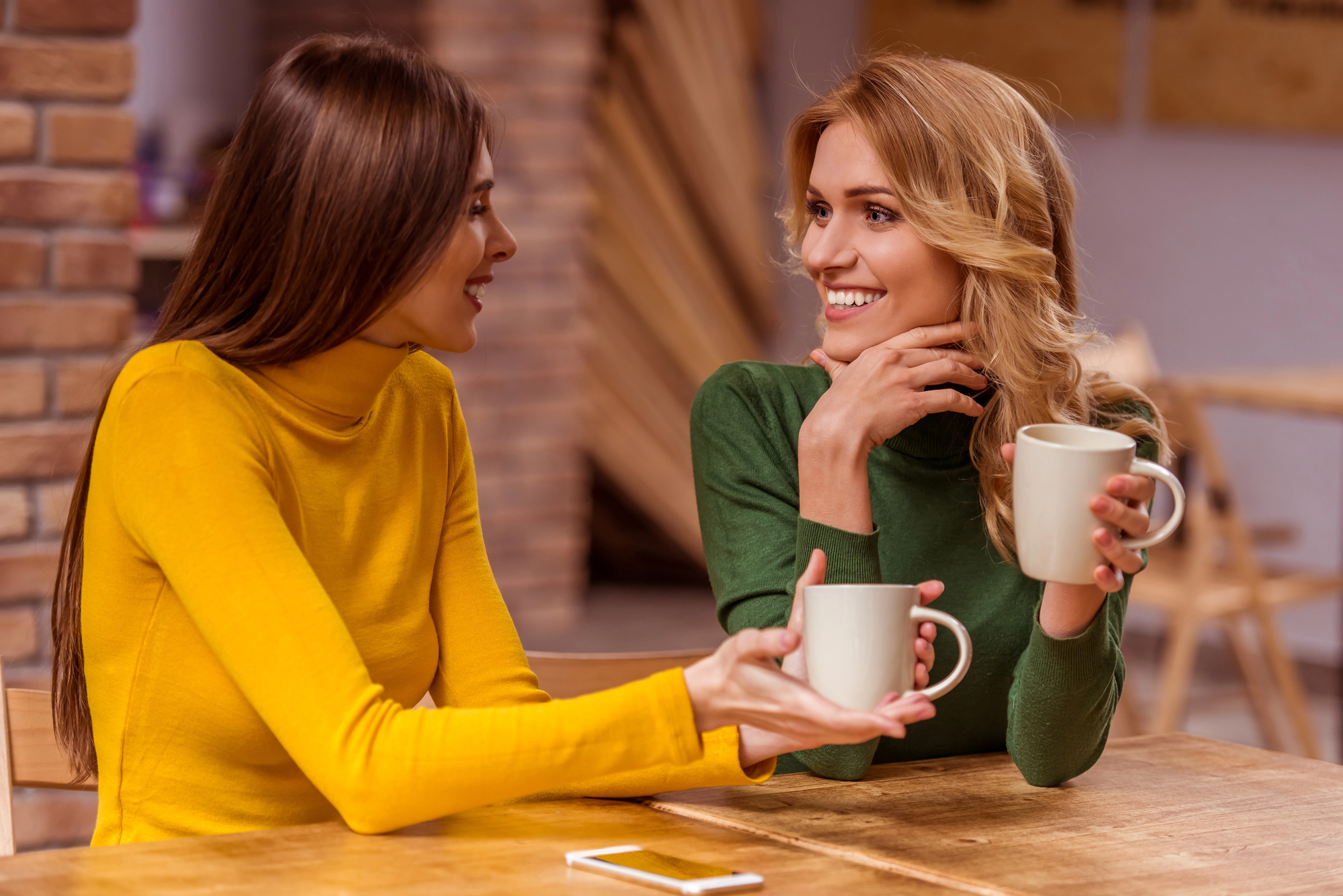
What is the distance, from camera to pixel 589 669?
1.57 metres

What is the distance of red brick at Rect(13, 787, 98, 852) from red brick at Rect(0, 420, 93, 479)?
439mm

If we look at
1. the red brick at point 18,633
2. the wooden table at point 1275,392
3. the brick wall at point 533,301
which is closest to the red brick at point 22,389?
the red brick at point 18,633

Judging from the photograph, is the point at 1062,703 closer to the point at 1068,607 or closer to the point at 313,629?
the point at 1068,607

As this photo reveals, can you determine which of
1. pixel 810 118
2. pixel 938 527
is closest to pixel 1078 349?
pixel 938 527

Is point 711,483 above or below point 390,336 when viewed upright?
below

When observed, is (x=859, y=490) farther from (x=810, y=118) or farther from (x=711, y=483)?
(x=810, y=118)

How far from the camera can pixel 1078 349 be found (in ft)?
5.23

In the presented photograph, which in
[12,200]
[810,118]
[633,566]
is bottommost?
[633,566]

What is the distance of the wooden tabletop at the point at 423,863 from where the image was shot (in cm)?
99

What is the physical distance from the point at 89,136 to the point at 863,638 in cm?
153

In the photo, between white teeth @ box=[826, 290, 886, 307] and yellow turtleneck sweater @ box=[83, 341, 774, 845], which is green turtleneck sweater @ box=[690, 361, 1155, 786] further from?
yellow turtleneck sweater @ box=[83, 341, 774, 845]

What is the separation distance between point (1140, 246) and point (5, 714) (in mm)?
4050

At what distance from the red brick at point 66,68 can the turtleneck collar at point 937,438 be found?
1.23 metres

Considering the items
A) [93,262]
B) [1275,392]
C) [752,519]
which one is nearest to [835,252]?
[752,519]
